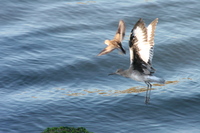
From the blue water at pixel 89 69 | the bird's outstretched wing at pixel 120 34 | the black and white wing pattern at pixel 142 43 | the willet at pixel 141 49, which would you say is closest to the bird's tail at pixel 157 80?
the willet at pixel 141 49

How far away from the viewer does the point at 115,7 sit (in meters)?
22.1

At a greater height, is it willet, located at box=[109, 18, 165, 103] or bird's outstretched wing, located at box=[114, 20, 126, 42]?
bird's outstretched wing, located at box=[114, 20, 126, 42]

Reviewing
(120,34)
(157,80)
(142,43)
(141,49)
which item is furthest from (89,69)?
(142,43)

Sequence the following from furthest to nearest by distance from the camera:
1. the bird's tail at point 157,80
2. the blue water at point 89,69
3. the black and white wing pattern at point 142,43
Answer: the blue water at point 89,69 < the bird's tail at point 157,80 < the black and white wing pattern at point 142,43

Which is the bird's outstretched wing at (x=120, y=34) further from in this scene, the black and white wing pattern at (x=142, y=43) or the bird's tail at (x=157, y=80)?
the bird's tail at (x=157, y=80)

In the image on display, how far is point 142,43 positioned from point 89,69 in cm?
Answer: 624

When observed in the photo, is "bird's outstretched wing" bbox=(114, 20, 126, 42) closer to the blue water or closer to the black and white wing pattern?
the black and white wing pattern

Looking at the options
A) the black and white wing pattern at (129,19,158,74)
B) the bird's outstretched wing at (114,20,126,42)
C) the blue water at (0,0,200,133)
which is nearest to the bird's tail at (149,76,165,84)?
the black and white wing pattern at (129,19,158,74)

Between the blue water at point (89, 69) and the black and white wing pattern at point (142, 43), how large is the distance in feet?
8.22

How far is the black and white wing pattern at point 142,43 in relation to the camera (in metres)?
10.5

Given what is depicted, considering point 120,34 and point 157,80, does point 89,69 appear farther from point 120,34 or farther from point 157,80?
point 157,80

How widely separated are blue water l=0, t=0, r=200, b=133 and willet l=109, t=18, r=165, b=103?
6.52ft

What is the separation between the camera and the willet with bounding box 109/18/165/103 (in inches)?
415

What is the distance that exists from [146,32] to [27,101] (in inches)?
208
